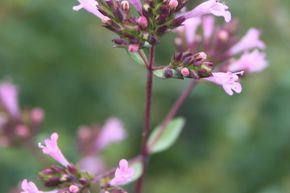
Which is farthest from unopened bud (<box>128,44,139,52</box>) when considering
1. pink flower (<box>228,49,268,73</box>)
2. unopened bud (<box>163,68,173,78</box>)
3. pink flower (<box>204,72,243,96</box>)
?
pink flower (<box>228,49,268,73</box>)

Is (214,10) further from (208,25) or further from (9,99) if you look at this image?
(9,99)

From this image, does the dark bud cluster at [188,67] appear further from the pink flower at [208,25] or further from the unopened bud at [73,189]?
the pink flower at [208,25]

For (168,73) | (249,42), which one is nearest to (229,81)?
(168,73)

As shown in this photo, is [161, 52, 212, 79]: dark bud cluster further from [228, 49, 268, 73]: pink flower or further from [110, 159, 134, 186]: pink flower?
[228, 49, 268, 73]: pink flower

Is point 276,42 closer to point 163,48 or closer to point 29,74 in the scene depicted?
point 163,48

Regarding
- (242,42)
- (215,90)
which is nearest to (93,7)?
(242,42)

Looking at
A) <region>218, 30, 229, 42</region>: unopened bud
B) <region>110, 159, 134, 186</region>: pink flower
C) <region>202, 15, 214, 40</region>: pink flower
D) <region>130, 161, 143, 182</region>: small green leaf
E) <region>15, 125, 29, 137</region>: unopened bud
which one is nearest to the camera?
<region>110, 159, 134, 186</region>: pink flower

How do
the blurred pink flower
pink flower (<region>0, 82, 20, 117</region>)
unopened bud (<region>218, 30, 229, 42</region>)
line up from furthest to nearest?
1. the blurred pink flower
2. pink flower (<region>0, 82, 20, 117</region>)
3. unopened bud (<region>218, 30, 229, 42</region>)
